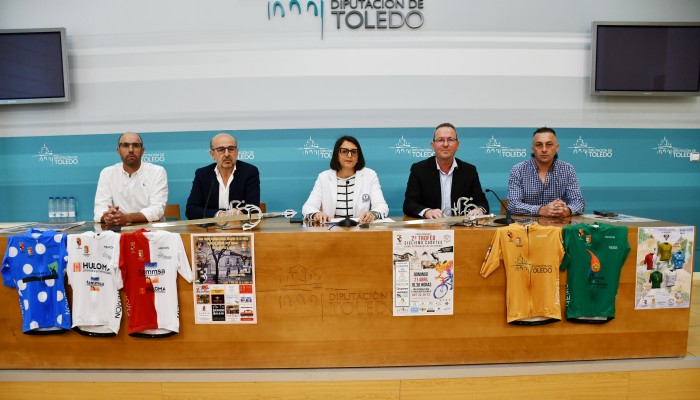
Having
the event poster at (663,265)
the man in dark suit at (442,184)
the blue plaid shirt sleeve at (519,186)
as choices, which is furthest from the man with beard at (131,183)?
the event poster at (663,265)

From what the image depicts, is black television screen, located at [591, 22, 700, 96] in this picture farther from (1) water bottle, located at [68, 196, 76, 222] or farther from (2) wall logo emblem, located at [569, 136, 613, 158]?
(1) water bottle, located at [68, 196, 76, 222]

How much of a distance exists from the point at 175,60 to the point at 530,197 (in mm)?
3235

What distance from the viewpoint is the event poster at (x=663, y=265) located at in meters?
2.19

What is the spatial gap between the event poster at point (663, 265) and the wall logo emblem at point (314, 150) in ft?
8.32

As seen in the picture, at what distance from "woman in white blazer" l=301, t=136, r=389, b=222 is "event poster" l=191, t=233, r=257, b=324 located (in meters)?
0.87

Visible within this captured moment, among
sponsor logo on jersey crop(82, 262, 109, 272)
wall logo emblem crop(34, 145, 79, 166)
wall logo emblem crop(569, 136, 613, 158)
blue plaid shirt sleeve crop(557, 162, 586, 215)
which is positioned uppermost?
wall logo emblem crop(569, 136, 613, 158)

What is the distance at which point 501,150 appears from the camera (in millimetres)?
3973

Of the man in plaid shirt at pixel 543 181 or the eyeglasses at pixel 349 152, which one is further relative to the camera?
the eyeglasses at pixel 349 152

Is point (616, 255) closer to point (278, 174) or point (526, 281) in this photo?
point (526, 281)

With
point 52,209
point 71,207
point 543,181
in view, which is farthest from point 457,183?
point 52,209

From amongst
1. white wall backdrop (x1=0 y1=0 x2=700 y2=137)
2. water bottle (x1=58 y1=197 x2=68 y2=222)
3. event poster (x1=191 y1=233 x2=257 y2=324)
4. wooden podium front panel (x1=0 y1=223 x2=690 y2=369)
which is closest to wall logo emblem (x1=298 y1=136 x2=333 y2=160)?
white wall backdrop (x1=0 y1=0 x2=700 y2=137)

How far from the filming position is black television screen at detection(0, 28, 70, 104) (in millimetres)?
3721

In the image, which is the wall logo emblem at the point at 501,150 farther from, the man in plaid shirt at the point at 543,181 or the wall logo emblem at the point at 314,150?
the wall logo emblem at the point at 314,150

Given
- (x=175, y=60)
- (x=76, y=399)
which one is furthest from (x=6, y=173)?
(x=76, y=399)
